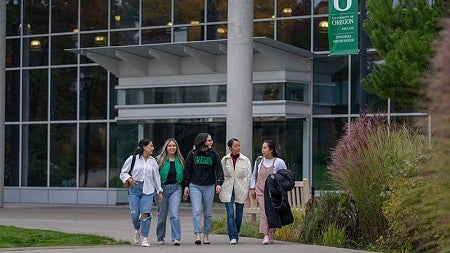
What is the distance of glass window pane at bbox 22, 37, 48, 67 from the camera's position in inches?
1387

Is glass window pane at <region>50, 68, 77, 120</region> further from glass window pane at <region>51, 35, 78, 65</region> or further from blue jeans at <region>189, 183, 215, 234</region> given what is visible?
blue jeans at <region>189, 183, 215, 234</region>

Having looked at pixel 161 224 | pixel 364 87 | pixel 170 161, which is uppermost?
pixel 364 87

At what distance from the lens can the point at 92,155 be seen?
1356 inches

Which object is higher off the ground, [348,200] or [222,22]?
[222,22]

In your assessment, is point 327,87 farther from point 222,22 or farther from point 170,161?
point 170,161

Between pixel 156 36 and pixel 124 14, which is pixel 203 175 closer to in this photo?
pixel 156 36

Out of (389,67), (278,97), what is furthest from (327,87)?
(389,67)

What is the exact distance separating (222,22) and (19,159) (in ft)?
31.1

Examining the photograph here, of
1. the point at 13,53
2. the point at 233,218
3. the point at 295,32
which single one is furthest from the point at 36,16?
the point at 233,218

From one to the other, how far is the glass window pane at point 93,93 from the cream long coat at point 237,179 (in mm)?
17658

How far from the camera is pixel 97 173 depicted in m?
34.3

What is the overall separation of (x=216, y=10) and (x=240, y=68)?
970cm

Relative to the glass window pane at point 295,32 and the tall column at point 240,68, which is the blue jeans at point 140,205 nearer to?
the tall column at point 240,68

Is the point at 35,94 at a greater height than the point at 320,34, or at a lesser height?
lesser
